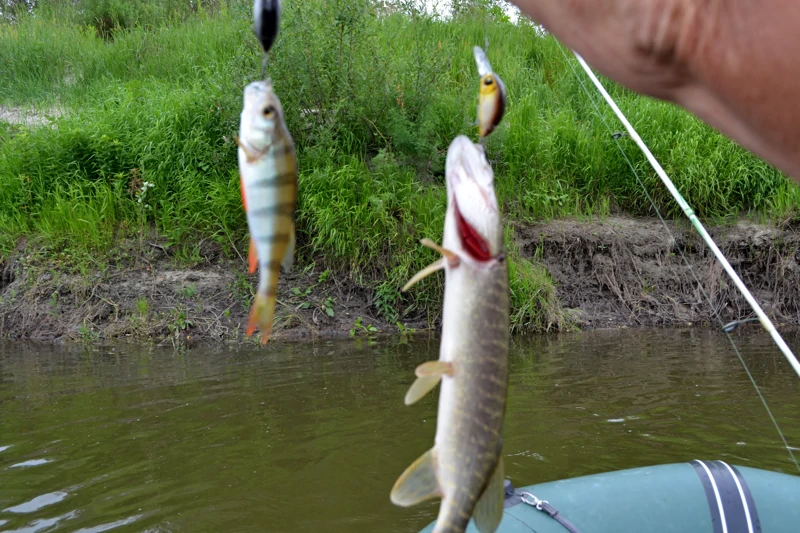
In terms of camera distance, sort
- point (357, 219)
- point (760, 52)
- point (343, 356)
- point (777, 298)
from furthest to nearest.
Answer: point (777, 298) < point (357, 219) < point (343, 356) < point (760, 52)

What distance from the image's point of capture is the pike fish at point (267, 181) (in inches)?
40.8

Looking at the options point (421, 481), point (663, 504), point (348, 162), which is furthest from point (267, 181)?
point (348, 162)

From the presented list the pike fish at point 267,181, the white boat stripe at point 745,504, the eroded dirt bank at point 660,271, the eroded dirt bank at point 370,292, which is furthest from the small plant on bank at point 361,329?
the pike fish at point 267,181

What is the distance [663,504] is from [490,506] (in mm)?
2840

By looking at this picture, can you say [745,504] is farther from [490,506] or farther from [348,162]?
[348,162]

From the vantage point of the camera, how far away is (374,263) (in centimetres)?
955

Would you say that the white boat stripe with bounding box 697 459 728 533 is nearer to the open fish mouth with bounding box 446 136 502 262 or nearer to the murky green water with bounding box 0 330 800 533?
the murky green water with bounding box 0 330 800 533

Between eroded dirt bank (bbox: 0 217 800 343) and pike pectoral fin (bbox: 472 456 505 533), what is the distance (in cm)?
814

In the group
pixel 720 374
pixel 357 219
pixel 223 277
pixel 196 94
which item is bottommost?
pixel 720 374

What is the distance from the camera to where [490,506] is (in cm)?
113

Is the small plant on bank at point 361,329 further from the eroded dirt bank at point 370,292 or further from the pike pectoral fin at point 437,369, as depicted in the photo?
the pike pectoral fin at point 437,369

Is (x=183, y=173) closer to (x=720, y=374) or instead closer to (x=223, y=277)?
(x=223, y=277)

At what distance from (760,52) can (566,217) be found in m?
10.1

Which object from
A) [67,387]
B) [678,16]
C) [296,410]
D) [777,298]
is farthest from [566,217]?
[678,16]
